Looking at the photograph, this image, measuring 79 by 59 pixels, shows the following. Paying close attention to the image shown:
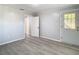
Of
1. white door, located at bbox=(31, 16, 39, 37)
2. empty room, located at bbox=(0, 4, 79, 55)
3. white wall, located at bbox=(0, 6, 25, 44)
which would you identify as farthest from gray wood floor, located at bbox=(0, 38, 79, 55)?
white door, located at bbox=(31, 16, 39, 37)

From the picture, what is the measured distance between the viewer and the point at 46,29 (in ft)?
18.3

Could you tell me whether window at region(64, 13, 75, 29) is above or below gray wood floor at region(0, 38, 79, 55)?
above

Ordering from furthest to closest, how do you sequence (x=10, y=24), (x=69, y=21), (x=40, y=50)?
(x=10, y=24), (x=69, y=21), (x=40, y=50)

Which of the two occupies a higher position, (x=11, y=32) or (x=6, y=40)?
(x=11, y=32)

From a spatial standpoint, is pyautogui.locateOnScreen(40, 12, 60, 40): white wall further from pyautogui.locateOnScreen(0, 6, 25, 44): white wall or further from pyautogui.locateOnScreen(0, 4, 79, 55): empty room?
pyautogui.locateOnScreen(0, 6, 25, 44): white wall

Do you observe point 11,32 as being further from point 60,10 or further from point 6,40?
point 60,10

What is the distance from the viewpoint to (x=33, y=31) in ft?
21.7

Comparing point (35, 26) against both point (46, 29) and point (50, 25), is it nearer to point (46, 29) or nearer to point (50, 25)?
point (46, 29)

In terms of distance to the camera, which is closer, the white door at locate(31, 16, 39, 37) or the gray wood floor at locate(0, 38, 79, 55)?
the gray wood floor at locate(0, 38, 79, 55)

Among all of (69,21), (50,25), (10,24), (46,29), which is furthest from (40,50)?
(46,29)

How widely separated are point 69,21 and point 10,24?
2.94m

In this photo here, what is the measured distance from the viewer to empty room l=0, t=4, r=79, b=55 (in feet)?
11.5
